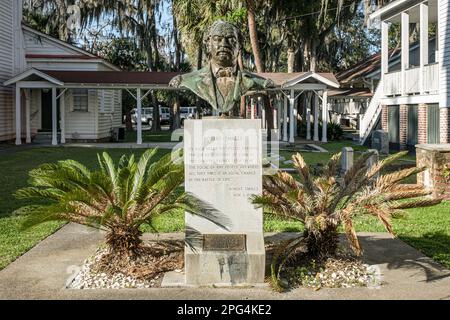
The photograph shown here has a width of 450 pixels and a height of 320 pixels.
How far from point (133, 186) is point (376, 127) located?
22.2 m

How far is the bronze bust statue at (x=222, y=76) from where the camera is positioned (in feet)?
22.2

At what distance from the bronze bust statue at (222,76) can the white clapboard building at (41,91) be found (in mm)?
21031

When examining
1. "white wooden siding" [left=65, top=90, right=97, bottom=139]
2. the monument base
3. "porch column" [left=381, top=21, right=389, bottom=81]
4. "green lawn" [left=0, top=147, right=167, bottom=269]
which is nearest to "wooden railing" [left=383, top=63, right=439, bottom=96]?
"porch column" [left=381, top=21, right=389, bottom=81]

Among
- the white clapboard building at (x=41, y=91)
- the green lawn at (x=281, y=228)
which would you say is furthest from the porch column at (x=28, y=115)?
the green lawn at (x=281, y=228)

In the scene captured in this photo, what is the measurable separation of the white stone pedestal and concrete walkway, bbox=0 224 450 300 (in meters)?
0.58

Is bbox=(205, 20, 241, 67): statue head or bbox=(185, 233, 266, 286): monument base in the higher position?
bbox=(205, 20, 241, 67): statue head

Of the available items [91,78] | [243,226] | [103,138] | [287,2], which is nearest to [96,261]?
[243,226]

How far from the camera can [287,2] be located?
1280 inches

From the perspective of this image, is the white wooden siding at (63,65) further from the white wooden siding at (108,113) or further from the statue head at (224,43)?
the statue head at (224,43)

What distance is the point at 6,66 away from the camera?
26750 mm

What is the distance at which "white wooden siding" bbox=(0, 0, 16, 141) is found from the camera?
26.0 metres

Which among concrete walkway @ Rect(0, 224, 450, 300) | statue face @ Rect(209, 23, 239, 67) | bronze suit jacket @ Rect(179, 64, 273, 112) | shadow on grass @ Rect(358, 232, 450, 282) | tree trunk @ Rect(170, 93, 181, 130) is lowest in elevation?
concrete walkway @ Rect(0, 224, 450, 300)

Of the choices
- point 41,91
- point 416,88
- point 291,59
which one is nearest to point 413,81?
point 416,88

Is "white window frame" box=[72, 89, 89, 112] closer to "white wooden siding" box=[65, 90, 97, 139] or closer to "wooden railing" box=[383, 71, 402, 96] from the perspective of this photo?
"white wooden siding" box=[65, 90, 97, 139]
